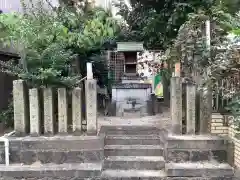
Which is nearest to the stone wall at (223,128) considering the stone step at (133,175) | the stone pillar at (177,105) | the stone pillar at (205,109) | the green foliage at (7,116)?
the stone pillar at (205,109)

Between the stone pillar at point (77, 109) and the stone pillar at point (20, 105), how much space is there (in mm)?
995

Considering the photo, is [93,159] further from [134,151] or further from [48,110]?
[48,110]

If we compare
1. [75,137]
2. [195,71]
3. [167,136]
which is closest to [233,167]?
[167,136]

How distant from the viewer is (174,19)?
8.68 metres

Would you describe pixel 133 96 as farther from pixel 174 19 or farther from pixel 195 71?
pixel 195 71

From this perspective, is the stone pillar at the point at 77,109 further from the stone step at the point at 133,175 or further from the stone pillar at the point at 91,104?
the stone step at the point at 133,175

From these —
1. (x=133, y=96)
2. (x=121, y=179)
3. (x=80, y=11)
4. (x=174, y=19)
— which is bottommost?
(x=121, y=179)

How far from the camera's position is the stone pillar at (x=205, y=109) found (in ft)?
19.4

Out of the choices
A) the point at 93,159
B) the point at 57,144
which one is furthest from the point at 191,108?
the point at 57,144

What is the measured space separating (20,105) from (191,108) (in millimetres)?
3457

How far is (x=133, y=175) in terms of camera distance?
5.48 meters

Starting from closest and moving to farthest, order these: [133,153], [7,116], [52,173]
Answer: [52,173] → [133,153] → [7,116]

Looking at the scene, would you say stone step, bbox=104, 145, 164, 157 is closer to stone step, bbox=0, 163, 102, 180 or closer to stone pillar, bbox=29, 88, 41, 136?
stone step, bbox=0, 163, 102, 180

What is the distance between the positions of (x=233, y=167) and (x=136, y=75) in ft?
17.1
